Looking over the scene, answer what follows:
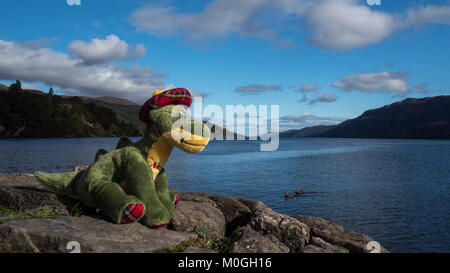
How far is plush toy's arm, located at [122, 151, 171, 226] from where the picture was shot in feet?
19.0

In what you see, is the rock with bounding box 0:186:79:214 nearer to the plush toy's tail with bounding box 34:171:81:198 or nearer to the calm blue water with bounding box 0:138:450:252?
the plush toy's tail with bounding box 34:171:81:198

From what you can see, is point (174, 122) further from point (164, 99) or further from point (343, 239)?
point (343, 239)

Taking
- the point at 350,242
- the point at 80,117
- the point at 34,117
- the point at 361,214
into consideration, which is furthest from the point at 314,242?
the point at 80,117

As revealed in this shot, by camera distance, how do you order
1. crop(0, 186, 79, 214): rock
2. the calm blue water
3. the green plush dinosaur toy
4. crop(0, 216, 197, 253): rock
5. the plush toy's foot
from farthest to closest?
1. the calm blue water
2. crop(0, 186, 79, 214): rock
3. the green plush dinosaur toy
4. the plush toy's foot
5. crop(0, 216, 197, 253): rock

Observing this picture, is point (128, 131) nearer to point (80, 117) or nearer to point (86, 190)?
point (80, 117)

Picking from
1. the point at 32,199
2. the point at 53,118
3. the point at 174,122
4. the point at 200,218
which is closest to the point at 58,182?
the point at 32,199

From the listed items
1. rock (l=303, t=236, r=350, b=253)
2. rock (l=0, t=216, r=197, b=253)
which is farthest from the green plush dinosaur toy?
rock (l=303, t=236, r=350, b=253)

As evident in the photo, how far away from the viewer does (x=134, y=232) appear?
5.32m

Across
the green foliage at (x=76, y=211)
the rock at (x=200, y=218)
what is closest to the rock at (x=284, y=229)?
the rock at (x=200, y=218)

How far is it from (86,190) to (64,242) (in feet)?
5.65

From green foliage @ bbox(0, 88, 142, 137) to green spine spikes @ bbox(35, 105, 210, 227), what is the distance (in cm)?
12552

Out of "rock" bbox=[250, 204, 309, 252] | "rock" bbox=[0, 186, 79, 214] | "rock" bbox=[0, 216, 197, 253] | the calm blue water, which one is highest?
"rock" bbox=[0, 186, 79, 214]

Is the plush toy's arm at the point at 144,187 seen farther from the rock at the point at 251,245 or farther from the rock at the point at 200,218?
the rock at the point at 251,245

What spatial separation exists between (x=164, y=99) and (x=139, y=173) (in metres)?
1.53
